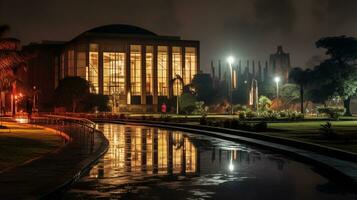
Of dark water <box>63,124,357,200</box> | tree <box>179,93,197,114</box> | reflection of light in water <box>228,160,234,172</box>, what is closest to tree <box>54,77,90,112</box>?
tree <box>179,93,197,114</box>

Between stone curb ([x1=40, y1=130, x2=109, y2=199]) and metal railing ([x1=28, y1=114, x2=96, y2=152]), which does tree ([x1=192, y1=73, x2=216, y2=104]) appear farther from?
stone curb ([x1=40, y1=130, x2=109, y2=199])

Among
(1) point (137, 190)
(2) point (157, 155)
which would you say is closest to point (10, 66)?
(2) point (157, 155)

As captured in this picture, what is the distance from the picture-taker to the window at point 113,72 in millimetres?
129875

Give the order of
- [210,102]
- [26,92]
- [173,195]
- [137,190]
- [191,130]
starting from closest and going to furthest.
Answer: [173,195] < [137,190] < [191,130] < [210,102] < [26,92]

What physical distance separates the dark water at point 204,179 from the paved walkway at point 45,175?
1.22 ft

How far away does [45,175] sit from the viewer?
1380 centimetres

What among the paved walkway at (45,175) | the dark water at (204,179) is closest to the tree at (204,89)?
the dark water at (204,179)

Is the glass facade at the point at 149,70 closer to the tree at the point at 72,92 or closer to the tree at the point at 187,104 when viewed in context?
the tree at the point at 72,92

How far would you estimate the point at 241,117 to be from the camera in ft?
195

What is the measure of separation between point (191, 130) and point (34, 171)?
1103 inches

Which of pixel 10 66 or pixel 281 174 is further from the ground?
pixel 10 66

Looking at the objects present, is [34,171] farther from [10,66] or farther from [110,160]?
[10,66]

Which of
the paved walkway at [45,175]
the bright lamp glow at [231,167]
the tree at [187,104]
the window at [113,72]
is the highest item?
the window at [113,72]

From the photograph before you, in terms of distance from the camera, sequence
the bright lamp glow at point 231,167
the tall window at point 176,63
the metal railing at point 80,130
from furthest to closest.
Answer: the tall window at point 176,63
the metal railing at point 80,130
the bright lamp glow at point 231,167
